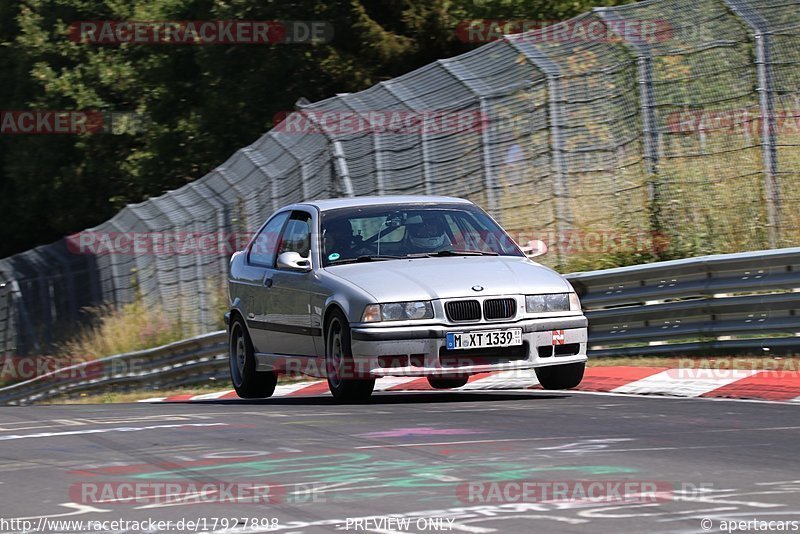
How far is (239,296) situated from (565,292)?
12.0ft

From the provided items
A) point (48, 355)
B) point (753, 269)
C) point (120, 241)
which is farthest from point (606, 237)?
point (48, 355)

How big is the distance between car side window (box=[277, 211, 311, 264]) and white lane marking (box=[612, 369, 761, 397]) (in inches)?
106

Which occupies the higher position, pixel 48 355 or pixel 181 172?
pixel 181 172

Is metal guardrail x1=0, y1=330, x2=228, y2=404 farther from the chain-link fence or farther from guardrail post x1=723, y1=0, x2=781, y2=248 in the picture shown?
guardrail post x1=723, y1=0, x2=781, y2=248

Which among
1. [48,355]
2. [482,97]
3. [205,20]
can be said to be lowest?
[48,355]

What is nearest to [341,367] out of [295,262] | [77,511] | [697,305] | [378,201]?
[295,262]

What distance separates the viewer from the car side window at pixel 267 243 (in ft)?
42.7

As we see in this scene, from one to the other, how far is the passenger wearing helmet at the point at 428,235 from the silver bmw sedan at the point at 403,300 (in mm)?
11

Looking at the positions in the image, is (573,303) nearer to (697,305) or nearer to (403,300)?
(403,300)

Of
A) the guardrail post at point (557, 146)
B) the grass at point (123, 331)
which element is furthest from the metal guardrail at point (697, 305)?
the grass at point (123, 331)

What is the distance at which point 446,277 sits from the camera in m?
10.9

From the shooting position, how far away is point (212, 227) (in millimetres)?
23094

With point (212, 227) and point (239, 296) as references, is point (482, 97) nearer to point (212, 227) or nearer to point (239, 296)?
point (239, 296)

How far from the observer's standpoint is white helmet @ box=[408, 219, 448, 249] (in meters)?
11.8
